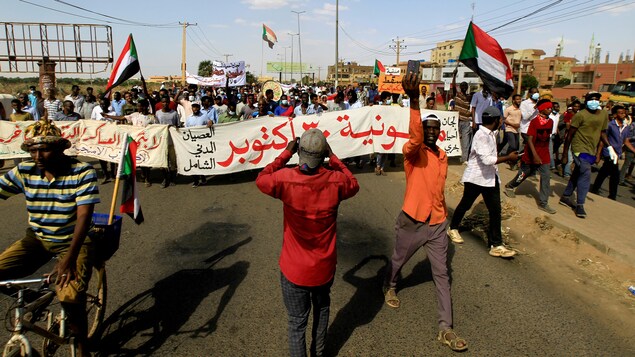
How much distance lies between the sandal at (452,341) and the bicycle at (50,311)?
2.70 meters

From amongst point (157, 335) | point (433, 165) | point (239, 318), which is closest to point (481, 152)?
point (433, 165)

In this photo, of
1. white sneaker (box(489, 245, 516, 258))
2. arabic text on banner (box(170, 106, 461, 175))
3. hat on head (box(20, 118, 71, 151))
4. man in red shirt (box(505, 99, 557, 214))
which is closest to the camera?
hat on head (box(20, 118, 71, 151))

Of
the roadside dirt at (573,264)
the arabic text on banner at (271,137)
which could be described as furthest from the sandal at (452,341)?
the arabic text on banner at (271,137)

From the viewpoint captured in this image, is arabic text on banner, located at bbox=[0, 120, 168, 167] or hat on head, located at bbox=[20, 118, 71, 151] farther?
arabic text on banner, located at bbox=[0, 120, 168, 167]

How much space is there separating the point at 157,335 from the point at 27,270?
1064 millimetres

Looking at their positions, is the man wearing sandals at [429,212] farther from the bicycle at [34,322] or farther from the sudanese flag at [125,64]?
the sudanese flag at [125,64]

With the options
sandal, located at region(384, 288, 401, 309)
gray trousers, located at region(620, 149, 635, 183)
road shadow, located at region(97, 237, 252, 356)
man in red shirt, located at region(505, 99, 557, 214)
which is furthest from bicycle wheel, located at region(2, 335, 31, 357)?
gray trousers, located at region(620, 149, 635, 183)

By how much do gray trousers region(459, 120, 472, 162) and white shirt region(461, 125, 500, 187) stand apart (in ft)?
17.5

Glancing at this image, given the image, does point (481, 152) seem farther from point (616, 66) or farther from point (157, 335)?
point (616, 66)

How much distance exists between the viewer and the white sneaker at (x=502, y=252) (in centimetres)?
476

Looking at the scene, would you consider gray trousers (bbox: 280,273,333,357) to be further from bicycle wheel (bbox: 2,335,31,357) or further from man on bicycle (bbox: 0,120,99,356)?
bicycle wheel (bbox: 2,335,31,357)

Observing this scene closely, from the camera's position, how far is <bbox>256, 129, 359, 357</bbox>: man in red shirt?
2436 millimetres

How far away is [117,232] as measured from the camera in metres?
3.23

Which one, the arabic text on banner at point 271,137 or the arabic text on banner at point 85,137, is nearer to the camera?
the arabic text on banner at point 271,137
